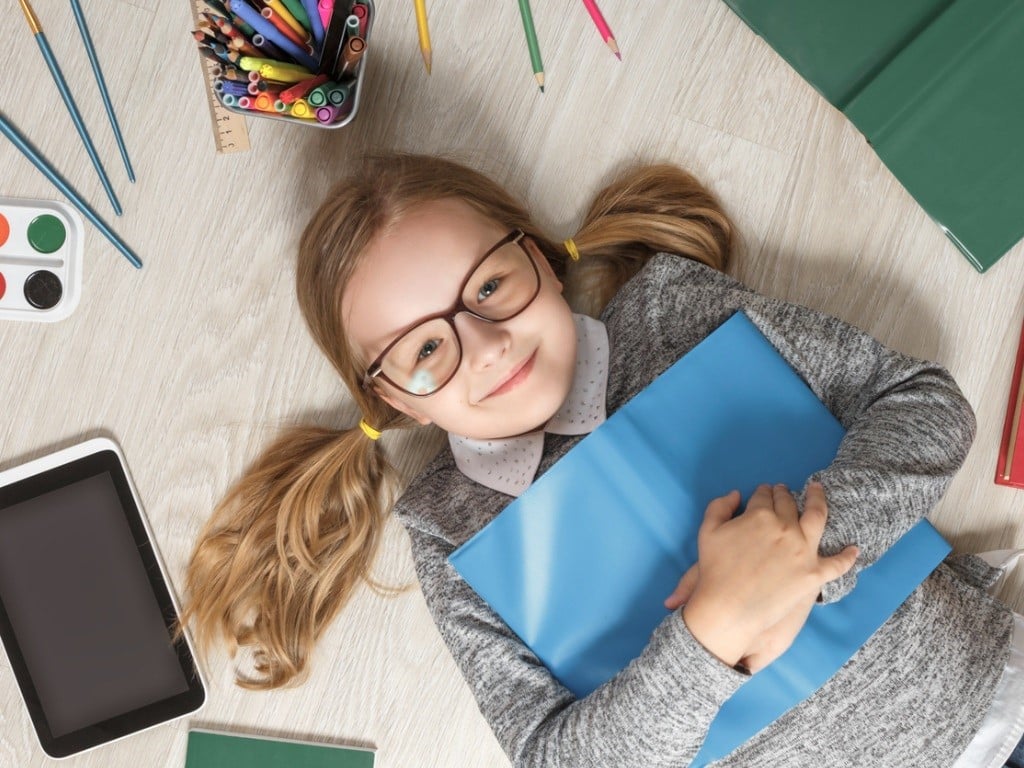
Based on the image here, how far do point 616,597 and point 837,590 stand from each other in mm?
177

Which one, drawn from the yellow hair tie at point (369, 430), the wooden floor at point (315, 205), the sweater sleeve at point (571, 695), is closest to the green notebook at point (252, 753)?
the wooden floor at point (315, 205)

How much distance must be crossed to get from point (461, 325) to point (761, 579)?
292 millimetres

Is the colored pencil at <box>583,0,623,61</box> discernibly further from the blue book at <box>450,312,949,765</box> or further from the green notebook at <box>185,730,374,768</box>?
the green notebook at <box>185,730,374,768</box>

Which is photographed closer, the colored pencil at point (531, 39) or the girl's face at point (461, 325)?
the girl's face at point (461, 325)

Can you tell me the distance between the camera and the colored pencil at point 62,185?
2.79 feet

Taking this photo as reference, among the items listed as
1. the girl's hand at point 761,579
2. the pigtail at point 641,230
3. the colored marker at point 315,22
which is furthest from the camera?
the pigtail at point 641,230

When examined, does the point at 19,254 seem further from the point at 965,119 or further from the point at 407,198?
the point at 965,119

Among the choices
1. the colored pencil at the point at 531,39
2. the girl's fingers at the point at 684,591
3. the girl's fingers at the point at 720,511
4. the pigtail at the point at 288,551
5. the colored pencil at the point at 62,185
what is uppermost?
the colored pencil at the point at 531,39

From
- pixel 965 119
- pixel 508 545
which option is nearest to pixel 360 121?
pixel 508 545

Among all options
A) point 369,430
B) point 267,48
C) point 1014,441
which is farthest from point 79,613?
point 1014,441

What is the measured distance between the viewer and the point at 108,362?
89cm

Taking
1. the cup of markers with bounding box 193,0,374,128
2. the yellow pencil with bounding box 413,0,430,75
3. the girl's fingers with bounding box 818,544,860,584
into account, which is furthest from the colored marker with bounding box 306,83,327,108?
the girl's fingers with bounding box 818,544,860,584

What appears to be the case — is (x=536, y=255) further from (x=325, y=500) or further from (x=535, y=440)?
(x=325, y=500)

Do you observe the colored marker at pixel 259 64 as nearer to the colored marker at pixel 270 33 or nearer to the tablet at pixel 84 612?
the colored marker at pixel 270 33
